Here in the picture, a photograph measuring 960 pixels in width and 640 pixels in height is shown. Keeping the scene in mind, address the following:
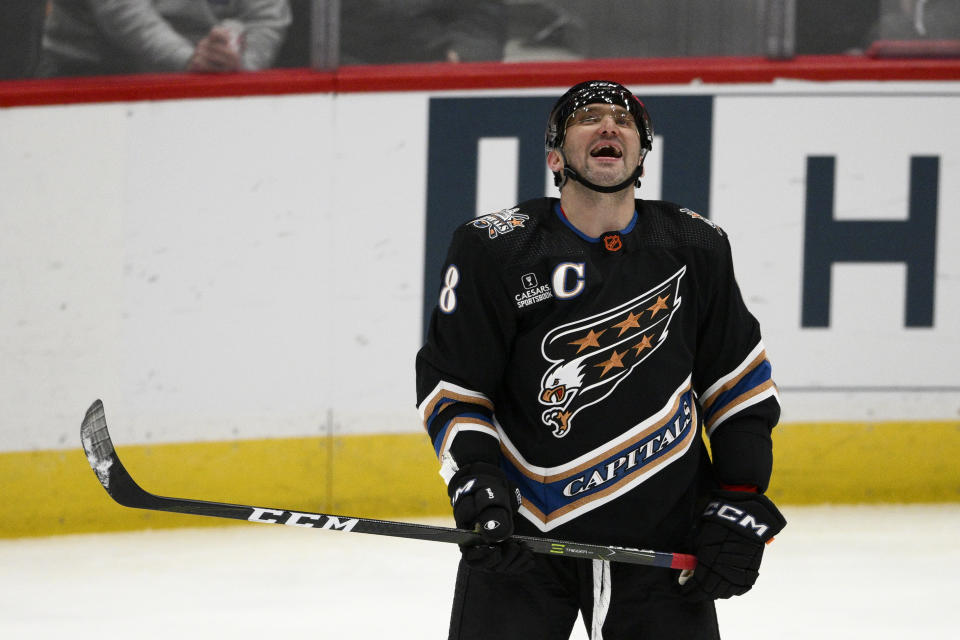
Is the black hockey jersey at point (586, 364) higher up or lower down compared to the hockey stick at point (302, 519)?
higher up

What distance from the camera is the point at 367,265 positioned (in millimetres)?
3848

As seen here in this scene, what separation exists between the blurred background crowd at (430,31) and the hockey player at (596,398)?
2.14m

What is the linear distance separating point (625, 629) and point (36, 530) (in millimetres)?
2447

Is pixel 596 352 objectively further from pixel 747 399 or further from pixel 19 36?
pixel 19 36

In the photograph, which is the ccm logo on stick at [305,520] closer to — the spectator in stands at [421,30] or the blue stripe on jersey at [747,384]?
the blue stripe on jersey at [747,384]

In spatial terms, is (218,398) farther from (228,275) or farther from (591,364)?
(591,364)

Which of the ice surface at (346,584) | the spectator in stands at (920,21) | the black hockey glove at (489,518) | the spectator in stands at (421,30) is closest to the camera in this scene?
the black hockey glove at (489,518)

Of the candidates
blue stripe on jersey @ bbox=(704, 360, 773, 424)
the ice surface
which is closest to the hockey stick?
blue stripe on jersey @ bbox=(704, 360, 773, 424)

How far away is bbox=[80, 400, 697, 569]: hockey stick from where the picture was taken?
1736mm

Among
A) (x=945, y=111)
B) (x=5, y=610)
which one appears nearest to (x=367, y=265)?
(x=5, y=610)

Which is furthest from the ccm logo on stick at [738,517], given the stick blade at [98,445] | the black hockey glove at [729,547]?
the stick blade at [98,445]

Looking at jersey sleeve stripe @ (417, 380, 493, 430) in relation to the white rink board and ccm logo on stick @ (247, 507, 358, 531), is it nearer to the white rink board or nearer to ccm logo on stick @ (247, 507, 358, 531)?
ccm logo on stick @ (247, 507, 358, 531)

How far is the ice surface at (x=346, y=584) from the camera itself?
309 centimetres

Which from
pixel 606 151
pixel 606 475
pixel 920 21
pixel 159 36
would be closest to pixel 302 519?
pixel 606 475
